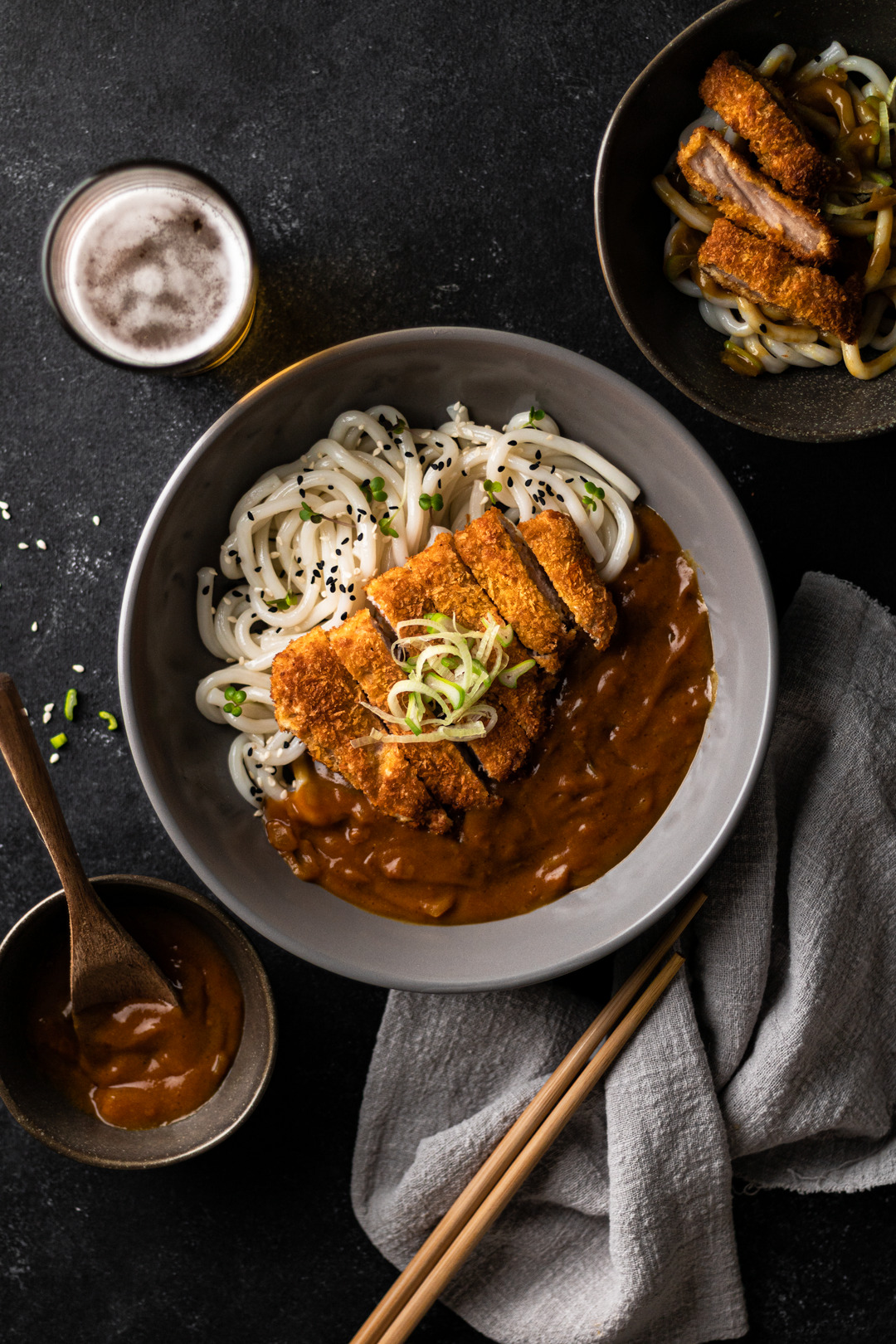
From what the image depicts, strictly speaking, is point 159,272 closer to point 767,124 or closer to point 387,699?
point 387,699

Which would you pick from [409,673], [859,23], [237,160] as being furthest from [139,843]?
[859,23]

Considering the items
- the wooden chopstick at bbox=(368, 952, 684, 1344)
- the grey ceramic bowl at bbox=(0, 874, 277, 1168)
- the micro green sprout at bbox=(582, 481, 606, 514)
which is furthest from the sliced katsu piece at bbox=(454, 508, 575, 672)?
the grey ceramic bowl at bbox=(0, 874, 277, 1168)

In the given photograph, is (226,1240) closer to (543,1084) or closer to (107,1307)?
(107,1307)

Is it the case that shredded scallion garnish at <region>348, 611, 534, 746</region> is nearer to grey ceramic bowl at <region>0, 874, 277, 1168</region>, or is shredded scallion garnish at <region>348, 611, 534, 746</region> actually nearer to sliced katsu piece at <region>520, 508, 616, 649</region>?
sliced katsu piece at <region>520, 508, 616, 649</region>

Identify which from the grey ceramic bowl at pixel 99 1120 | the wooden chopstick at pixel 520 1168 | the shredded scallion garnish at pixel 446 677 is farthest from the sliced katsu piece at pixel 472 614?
the grey ceramic bowl at pixel 99 1120

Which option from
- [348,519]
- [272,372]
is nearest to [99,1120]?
[348,519]

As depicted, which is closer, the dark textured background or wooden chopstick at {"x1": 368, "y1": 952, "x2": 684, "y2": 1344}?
wooden chopstick at {"x1": 368, "y1": 952, "x2": 684, "y2": 1344}
